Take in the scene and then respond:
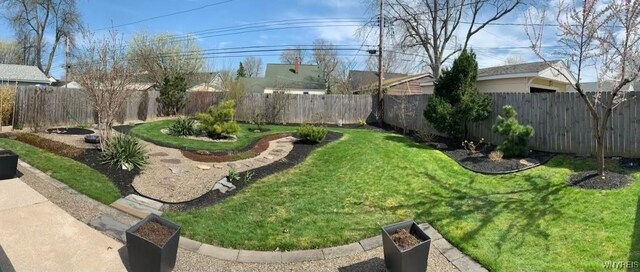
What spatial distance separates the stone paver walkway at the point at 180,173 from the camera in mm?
6283

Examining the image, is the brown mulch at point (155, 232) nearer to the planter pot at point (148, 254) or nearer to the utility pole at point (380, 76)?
the planter pot at point (148, 254)

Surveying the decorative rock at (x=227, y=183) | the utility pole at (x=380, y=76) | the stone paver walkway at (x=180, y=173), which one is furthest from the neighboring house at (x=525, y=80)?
the decorative rock at (x=227, y=183)

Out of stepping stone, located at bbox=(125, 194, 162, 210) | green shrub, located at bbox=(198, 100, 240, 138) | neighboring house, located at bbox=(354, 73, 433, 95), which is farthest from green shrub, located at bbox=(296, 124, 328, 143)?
neighboring house, located at bbox=(354, 73, 433, 95)

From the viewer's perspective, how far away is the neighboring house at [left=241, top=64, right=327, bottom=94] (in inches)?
1414

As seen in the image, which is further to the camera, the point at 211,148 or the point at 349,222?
the point at 211,148

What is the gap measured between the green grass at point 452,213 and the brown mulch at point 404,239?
0.89 meters

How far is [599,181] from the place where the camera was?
230 inches

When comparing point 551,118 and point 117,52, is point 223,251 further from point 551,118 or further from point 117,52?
point 551,118

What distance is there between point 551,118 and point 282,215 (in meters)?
7.03

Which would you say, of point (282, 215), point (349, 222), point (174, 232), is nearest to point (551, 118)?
point (349, 222)

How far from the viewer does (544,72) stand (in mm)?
14344

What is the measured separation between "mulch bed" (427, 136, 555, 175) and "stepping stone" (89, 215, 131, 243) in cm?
658

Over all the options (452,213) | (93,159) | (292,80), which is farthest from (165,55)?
(452,213)

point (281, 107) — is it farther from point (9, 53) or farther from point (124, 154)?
point (9, 53)
